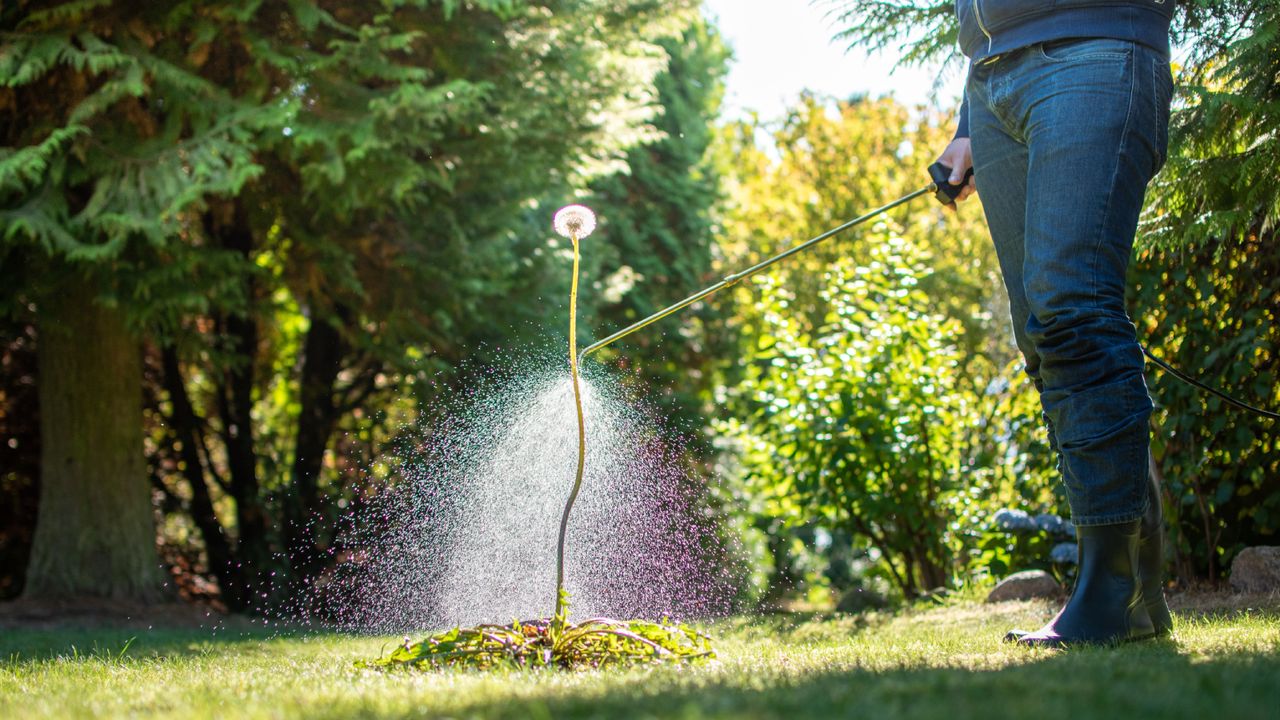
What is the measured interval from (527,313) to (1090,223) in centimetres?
559

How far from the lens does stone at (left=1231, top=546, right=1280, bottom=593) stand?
367cm

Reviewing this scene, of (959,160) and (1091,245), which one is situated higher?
(959,160)

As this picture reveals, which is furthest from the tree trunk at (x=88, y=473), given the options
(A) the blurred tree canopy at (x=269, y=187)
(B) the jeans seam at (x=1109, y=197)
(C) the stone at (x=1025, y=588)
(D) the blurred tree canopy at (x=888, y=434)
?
(B) the jeans seam at (x=1109, y=197)

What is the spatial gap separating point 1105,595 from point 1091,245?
0.73 m

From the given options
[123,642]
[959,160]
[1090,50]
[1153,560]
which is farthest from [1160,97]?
[123,642]

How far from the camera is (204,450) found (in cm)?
870

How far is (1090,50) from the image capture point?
242 cm

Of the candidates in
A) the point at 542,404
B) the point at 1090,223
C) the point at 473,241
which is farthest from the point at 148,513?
the point at 1090,223

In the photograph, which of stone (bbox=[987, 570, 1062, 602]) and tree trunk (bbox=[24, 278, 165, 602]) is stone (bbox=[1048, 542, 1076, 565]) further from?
tree trunk (bbox=[24, 278, 165, 602])

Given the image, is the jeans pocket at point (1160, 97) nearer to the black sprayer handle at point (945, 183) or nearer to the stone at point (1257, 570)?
the black sprayer handle at point (945, 183)

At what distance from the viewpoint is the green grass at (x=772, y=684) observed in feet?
4.63

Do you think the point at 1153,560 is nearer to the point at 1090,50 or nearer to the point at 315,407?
the point at 1090,50

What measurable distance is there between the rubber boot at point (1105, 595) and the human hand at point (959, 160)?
1.03m

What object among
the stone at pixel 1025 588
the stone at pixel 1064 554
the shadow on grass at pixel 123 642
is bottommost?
the stone at pixel 1025 588
